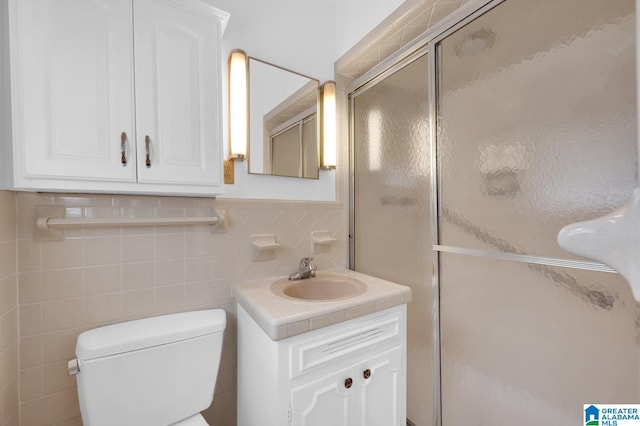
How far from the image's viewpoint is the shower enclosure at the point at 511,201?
2.78 ft

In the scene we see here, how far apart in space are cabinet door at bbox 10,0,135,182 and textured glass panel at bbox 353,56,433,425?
4.13 feet

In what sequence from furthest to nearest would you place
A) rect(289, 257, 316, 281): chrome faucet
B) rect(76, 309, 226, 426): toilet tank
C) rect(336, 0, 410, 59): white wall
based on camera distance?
rect(289, 257, 316, 281): chrome faucet → rect(336, 0, 410, 59): white wall → rect(76, 309, 226, 426): toilet tank

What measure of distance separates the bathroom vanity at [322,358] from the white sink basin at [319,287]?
9 cm

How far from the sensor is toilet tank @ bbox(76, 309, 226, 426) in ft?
3.08

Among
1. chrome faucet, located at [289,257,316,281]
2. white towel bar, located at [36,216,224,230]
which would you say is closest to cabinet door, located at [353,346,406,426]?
chrome faucet, located at [289,257,316,281]

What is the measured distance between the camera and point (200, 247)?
1.34 metres

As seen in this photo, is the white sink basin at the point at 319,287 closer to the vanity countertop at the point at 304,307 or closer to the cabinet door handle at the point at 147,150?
the vanity countertop at the point at 304,307

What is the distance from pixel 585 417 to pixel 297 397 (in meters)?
0.95

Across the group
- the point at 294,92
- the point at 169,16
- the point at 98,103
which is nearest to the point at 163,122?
the point at 98,103

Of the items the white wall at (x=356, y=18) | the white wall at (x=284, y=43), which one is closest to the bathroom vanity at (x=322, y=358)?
the white wall at (x=284, y=43)

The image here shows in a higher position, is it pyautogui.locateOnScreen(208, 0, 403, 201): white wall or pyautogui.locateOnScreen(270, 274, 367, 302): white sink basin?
Result: pyautogui.locateOnScreen(208, 0, 403, 201): white wall

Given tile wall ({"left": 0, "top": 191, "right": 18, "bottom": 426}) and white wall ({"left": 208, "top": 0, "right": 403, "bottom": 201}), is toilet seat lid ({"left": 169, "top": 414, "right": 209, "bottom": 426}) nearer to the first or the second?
tile wall ({"left": 0, "top": 191, "right": 18, "bottom": 426})

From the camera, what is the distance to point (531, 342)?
1.03 meters

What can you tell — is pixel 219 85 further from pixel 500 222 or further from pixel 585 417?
pixel 585 417
